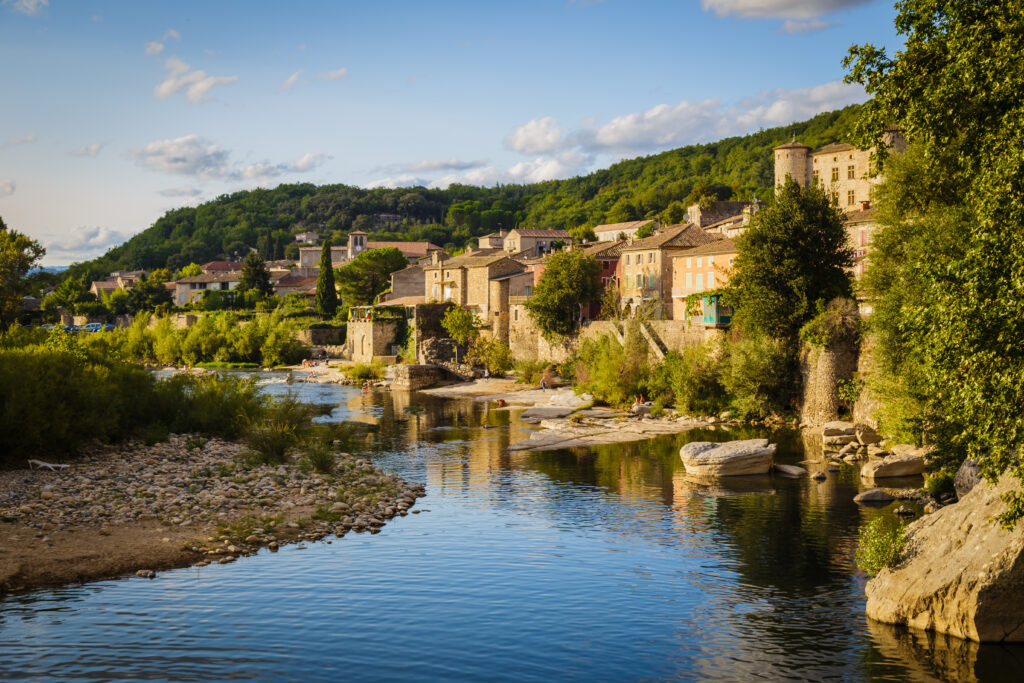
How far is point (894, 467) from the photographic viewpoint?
2722 centimetres

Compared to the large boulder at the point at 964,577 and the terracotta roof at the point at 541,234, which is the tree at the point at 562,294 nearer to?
the terracotta roof at the point at 541,234

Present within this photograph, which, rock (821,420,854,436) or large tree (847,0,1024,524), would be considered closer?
large tree (847,0,1024,524)

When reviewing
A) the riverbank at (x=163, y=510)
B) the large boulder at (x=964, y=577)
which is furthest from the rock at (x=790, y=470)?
the large boulder at (x=964, y=577)

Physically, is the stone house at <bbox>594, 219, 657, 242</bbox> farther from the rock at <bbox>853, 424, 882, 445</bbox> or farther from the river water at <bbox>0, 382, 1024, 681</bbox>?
the river water at <bbox>0, 382, 1024, 681</bbox>

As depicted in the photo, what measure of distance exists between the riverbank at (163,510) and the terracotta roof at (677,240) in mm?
36329

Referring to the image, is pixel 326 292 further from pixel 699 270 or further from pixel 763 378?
pixel 763 378

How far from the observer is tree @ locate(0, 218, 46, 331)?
4338 cm

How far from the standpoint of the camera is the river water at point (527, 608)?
533 inches

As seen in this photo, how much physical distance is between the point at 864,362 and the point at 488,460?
658 inches

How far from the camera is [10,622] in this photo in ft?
48.7

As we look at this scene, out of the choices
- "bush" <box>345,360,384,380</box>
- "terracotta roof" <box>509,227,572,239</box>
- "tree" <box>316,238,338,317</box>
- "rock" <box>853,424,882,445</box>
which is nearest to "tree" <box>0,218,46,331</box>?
"bush" <box>345,360,384,380</box>

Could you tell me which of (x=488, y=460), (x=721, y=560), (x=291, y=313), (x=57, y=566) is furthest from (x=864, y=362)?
(x=291, y=313)

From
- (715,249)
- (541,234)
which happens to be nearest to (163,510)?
(715,249)

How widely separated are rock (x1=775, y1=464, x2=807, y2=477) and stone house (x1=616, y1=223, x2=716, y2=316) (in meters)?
29.0
